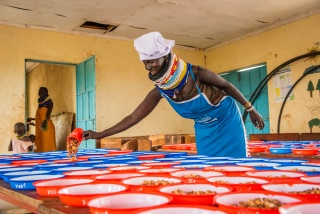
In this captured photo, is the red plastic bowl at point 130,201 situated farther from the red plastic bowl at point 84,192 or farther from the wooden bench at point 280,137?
the wooden bench at point 280,137

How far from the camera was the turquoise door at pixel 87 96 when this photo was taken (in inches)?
241

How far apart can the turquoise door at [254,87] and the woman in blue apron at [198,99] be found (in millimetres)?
4394

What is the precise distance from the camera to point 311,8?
19.0 ft

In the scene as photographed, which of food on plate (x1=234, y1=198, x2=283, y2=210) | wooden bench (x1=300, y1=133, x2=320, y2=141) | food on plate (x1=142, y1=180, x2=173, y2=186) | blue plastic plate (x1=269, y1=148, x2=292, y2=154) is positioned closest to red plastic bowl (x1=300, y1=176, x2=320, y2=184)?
food on plate (x1=234, y1=198, x2=283, y2=210)

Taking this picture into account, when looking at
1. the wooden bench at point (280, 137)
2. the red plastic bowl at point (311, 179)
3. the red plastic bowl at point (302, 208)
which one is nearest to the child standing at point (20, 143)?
the wooden bench at point (280, 137)

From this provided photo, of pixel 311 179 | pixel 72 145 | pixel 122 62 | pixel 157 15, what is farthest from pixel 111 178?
pixel 122 62

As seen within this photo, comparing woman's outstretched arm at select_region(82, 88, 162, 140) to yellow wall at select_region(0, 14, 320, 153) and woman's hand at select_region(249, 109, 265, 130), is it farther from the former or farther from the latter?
yellow wall at select_region(0, 14, 320, 153)

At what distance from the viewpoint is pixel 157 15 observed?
588cm

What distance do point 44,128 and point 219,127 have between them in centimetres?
475

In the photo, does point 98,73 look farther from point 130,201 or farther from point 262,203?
point 262,203

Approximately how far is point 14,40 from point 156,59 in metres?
4.75

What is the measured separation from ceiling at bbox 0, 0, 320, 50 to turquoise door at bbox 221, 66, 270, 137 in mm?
872

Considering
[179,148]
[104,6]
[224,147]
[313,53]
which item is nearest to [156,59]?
[224,147]

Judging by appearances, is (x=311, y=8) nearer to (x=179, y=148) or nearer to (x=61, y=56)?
(x=179, y=148)
